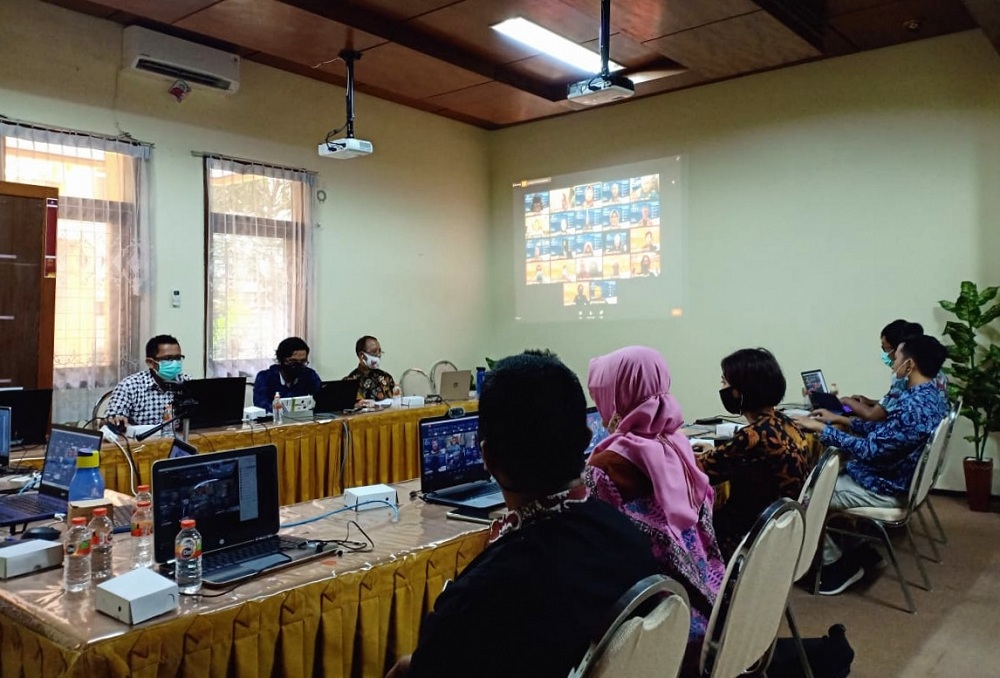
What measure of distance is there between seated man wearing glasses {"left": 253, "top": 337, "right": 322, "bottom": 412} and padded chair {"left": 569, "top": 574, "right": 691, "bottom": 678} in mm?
4159

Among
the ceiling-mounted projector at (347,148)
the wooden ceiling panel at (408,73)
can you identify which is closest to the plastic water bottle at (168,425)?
the ceiling-mounted projector at (347,148)

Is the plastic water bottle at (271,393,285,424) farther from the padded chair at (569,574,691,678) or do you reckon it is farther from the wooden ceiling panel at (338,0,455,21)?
the padded chair at (569,574,691,678)

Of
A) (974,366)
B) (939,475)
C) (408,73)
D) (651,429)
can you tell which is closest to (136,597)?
(651,429)

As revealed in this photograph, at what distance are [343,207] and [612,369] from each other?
4.68 metres

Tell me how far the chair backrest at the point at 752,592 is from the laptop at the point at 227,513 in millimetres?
960

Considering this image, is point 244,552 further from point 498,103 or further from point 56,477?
point 498,103

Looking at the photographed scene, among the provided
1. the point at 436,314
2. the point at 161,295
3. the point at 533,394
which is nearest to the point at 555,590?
the point at 533,394

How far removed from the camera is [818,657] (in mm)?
2404

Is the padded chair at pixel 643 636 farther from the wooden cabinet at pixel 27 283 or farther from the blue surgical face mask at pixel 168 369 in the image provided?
the wooden cabinet at pixel 27 283

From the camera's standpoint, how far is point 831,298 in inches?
221

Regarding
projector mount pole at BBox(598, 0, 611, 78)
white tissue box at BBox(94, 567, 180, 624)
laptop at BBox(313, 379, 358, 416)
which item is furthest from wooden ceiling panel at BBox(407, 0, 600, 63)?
white tissue box at BBox(94, 567, 180, 624)

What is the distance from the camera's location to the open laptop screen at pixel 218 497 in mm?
1716

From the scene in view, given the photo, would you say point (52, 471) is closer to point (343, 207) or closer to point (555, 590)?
point (555, 590)

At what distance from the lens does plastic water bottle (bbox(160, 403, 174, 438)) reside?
3685 mm
